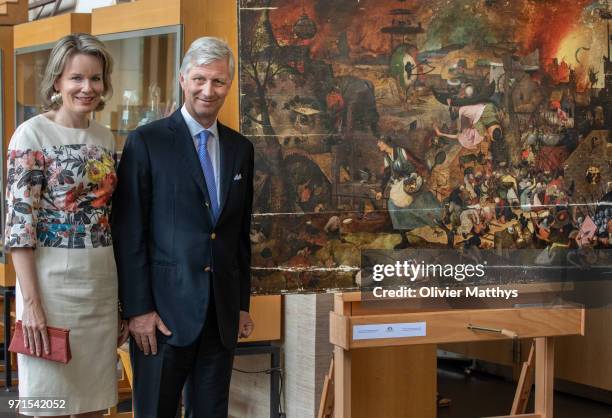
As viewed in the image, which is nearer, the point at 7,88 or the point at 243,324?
the point at 243,324

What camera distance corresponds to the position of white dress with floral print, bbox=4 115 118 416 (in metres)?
2.96

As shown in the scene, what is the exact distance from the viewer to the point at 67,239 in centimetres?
302

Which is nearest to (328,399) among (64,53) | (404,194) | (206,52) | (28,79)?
(404,194)

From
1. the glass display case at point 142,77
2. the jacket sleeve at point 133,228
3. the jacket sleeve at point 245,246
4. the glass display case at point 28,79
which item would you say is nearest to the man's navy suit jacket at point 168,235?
the jacket sleeve at point 133,228

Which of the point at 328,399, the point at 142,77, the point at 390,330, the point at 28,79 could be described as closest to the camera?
the point at 390,330

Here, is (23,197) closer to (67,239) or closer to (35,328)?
(67,239)

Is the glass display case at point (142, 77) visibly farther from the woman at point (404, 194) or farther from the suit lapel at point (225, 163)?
the suit lapel at point (225, 163)

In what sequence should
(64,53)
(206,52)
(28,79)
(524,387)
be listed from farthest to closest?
(28,79) → (524,387) → (206,52) → (64,53)

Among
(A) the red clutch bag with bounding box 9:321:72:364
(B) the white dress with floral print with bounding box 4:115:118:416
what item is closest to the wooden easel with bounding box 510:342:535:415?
(B) the white dress with floral print with bounding box 4:115:118:416

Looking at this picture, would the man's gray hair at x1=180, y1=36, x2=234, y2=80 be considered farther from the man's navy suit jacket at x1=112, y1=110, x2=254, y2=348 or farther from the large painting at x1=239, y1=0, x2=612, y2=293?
the large painting at x1=239, y1=0, x2=612, y2=293

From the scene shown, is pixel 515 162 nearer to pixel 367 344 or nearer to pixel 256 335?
pixel 367 344

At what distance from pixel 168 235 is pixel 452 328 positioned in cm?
160

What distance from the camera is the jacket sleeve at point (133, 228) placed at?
10.3 feet

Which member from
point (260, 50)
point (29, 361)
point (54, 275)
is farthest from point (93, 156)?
point (260, 50)
